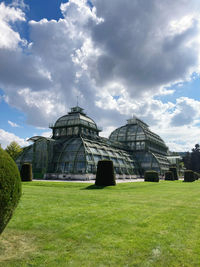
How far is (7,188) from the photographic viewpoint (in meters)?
5.59

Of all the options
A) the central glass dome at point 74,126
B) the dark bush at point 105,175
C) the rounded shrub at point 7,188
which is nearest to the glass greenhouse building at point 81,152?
the central glass dome at point 74,126

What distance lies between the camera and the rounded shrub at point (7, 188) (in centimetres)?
545

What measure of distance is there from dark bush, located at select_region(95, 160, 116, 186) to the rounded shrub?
75.5ft

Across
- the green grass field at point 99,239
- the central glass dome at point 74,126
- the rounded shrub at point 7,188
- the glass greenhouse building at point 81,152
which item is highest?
the central glass dome at point 74,126

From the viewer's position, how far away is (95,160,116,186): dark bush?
2858 cm

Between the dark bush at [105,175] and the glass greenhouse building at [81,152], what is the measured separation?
47.5 feet

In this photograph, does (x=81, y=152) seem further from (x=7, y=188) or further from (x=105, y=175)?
(x=7, y=188)

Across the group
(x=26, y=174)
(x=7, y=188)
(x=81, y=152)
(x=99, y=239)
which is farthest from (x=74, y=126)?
(x=7, y=188)

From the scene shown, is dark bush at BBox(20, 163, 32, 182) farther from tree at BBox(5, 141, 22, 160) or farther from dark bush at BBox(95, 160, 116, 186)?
tree at BBox(5, 141, 22, 160)

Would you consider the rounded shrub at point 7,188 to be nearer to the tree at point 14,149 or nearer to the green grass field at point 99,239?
the green grass field at point 99,239

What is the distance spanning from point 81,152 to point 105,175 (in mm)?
18295

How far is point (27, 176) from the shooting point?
3669 cm

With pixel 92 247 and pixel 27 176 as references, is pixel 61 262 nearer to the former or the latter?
pixel 92 247

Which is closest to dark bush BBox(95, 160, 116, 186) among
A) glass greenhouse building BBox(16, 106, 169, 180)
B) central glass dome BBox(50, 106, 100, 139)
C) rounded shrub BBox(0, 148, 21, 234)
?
glass greenhouse building BBox(16, 106, 169, 180)
